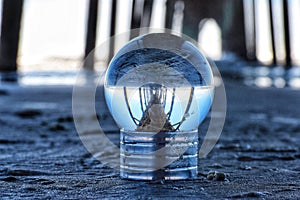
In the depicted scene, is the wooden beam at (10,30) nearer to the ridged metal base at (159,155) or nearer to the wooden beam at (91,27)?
the wooden beam at (91,27)

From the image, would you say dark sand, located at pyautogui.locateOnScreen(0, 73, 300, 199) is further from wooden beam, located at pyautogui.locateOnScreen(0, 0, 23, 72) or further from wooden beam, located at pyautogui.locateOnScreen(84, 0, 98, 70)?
wooden beam, located at pyautogui.locateOnScreen(84, 0, 98, 70)

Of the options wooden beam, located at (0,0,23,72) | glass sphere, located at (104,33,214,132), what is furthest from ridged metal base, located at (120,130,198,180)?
wooden beam, located at (0,0,23,72)

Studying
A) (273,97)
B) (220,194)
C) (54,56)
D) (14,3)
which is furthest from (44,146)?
(54,56)

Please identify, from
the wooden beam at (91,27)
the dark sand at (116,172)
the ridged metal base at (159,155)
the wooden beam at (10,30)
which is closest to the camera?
the dark sand at (116,172)

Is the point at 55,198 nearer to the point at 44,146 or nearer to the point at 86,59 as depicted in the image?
the point at 44,146

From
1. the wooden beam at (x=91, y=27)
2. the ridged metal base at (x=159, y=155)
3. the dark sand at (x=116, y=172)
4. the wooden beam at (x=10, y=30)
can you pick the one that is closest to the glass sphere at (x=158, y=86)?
the ridged metal base at (x=159, y=155)

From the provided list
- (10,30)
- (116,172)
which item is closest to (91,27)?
(10,30)
